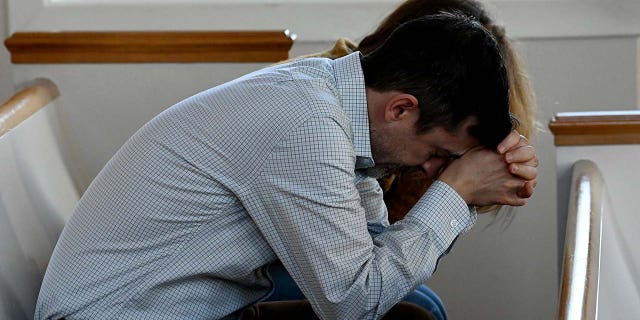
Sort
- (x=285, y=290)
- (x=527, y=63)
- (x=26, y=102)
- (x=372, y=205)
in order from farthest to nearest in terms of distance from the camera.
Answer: (x=527, y=63) < (x=26, y=102) < (x=285, y=290) < (x=372, y=205)

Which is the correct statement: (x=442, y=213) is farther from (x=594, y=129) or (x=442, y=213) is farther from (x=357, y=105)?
(x=594, y=129)

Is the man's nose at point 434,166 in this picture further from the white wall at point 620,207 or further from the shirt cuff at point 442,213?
the white wall at point 620,207

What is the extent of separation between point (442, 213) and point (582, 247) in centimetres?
29

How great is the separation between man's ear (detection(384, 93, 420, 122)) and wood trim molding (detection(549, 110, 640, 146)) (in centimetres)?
94

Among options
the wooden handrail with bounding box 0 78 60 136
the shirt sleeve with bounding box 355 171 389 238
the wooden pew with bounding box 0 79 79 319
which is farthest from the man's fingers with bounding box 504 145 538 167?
the wooden handrail with bounding box 0 78 60 136

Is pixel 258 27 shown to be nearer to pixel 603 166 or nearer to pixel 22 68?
pixel 22 68

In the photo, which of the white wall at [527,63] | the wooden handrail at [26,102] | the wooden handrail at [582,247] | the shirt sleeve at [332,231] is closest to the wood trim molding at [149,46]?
the wooden handrail at [26,102]

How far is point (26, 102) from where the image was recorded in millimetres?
2799

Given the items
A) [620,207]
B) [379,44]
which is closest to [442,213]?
[379,44]

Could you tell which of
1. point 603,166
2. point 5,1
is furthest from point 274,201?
point 5,1

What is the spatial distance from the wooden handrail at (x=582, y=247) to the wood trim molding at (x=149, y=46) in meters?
1.02

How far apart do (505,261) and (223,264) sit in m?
2.05

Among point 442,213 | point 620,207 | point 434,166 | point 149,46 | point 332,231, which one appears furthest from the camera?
point 149,46

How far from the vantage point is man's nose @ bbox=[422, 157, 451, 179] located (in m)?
2.08
